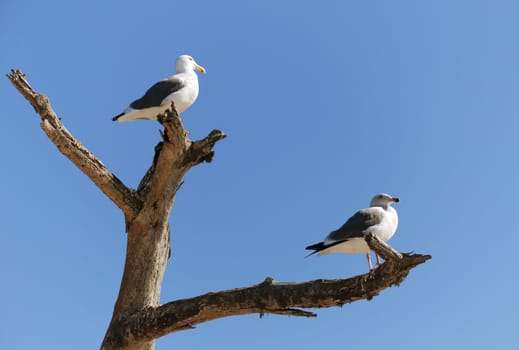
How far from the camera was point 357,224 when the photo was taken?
9.66m

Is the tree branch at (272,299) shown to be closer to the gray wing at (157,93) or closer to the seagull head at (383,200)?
the seagull head at (383,200)

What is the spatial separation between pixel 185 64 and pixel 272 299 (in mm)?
6978

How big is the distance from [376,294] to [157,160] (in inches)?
145

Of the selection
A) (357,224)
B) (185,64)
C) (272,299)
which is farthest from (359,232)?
(185,64)

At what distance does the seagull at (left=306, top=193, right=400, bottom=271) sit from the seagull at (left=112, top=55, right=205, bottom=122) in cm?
350

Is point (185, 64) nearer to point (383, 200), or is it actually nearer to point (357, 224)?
point (383, 200)

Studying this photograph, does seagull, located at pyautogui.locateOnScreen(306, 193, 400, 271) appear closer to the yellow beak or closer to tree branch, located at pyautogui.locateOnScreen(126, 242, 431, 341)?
tree branch, located at pyautogui.locateOnScreen(126, 242, 431, 341)

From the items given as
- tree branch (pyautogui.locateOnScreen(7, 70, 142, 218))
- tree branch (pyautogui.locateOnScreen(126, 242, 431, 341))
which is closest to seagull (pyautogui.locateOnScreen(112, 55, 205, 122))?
tree branch (pyautogui.locateOnScreen(7, 70, 142, 218))

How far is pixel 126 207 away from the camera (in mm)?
8625

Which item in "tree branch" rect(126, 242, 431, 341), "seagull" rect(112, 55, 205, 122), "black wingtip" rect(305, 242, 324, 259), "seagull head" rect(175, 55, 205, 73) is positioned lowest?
"tree branch" rect(126, 242, 431, 341)

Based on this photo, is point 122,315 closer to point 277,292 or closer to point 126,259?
point 126,259

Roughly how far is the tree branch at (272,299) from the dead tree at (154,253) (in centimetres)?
1

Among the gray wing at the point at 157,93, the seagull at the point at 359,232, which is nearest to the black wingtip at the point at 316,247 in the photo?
the seagull at the point at 359,232

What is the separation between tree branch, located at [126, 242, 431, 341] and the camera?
659 cm
